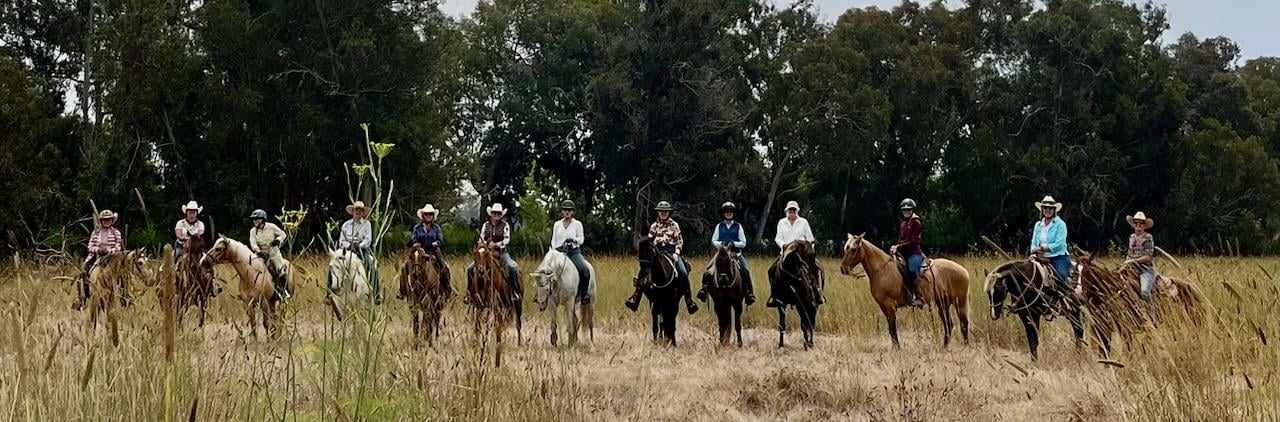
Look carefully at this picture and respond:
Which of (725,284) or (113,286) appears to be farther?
(725,284)

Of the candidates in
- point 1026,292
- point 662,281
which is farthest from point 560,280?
point 1026,292

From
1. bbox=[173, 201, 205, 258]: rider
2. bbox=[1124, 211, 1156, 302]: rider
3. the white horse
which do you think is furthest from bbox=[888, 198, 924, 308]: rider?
bbox=[173, 201, 205, 258]: rider

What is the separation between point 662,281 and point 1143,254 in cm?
454

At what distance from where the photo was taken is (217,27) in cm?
2503

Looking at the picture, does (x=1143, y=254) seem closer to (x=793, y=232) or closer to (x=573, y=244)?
(x=793, y=232)

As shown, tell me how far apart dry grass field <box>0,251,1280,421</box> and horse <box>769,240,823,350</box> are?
0.37m

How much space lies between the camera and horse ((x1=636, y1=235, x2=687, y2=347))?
37.4 ft

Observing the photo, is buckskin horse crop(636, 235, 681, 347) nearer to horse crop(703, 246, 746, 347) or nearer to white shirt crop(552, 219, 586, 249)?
horse crop(703, 246, 746, 347)

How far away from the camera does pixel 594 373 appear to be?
8.25m

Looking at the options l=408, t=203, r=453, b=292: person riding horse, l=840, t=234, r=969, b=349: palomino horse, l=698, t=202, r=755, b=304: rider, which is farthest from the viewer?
l=698, t=202, r=755, b=304: rider

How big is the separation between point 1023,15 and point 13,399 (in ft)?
130

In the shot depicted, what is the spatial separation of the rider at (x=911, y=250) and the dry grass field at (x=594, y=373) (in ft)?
1.84

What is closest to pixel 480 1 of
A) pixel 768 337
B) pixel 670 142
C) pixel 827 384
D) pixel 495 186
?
pixel 495 186

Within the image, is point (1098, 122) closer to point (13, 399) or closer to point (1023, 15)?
point (1023, 15)
